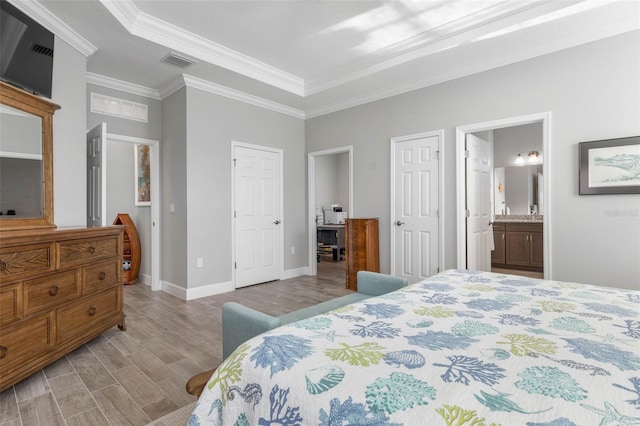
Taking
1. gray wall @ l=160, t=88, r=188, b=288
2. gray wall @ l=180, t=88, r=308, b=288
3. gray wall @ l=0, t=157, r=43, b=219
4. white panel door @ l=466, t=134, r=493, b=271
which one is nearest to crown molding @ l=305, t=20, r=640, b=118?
white panel door @ l=466, t=134, r=493, b=271

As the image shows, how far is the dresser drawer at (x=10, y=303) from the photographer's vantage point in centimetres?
192

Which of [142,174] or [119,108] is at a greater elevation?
[119,108]

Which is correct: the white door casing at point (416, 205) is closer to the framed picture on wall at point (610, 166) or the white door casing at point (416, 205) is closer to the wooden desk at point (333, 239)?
the framed picture on wall at point (610, 166)

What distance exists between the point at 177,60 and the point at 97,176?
1.53 meters

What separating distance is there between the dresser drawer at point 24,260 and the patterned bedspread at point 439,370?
1766 millimetres

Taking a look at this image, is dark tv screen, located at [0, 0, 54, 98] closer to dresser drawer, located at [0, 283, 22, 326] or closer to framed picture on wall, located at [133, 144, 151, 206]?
dresser drawer, located at [0, 283, 22, 326]

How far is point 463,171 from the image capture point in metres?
4.05

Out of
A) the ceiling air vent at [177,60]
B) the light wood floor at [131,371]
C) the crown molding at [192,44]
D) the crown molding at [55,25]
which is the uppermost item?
the crown molding at [192,44]

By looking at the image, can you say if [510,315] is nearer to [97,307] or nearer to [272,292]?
[97,307]

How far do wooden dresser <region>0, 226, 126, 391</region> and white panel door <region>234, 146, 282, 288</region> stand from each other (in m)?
2.01

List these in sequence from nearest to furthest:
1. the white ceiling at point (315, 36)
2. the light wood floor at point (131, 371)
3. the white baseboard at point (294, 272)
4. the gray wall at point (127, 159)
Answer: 1. the light wood floor at point (131, 371)
2. the white ceiling at point (315, 36)
3. the gray wall at point (127, 159)
4. the white baseboard at point (294, 272)

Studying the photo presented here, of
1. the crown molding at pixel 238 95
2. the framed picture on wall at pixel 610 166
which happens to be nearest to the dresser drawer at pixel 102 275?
the crown molding at pixel 238 95

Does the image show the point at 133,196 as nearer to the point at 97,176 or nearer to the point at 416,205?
the point at 97,176

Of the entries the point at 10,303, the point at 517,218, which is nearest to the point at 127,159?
the point at 10,303
